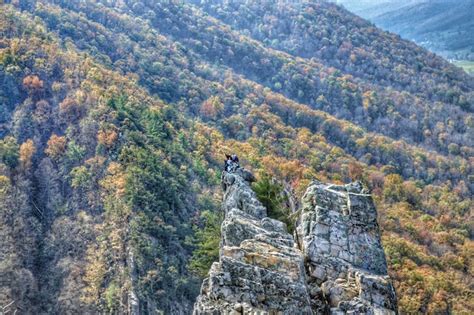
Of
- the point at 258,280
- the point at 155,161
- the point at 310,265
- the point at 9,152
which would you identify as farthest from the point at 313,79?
the point at 258,280

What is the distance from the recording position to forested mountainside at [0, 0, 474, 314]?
5122cm

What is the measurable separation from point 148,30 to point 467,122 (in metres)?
111

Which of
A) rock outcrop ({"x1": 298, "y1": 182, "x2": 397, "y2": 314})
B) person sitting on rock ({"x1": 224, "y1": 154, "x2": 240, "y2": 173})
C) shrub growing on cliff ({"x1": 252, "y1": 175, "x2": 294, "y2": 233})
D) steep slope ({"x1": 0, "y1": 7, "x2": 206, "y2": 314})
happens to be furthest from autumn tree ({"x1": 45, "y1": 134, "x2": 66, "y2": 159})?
rock outcrop ({"x1": 298, "y1": 182, "x2": 397, "y2": 314})

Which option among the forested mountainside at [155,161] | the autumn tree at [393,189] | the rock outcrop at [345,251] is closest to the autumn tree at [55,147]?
the forested mountainside at [155,161]

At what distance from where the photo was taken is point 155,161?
A: 2496 inches

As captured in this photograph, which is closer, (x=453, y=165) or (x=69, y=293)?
(x=69, y=293)

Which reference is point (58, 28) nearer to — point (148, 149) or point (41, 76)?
point (41, 76)

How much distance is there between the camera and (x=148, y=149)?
6575cm

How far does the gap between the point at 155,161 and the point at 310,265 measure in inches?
1671

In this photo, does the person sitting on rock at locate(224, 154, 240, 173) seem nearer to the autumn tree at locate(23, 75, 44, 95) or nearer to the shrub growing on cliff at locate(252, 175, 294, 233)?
the shrub growing on cliff at locate(252, 175, 294, 233)

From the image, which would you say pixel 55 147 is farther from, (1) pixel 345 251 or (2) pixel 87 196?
(1) pixel 345 251

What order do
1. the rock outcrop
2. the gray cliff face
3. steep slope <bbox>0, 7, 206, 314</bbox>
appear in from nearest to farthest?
the gray cliff face, the rock outcrop, steep slope <bbox>0, 7, 206, 314</bbox>

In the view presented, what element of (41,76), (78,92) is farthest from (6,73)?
(78,92)

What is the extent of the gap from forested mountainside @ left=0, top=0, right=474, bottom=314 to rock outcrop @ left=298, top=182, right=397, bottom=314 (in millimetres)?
11357
